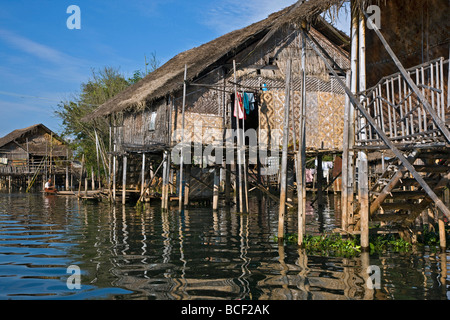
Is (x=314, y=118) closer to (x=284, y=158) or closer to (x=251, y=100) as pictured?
(x=251, y=100)

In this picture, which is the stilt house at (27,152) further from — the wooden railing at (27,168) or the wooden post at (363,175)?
the wooden post at (363,175)

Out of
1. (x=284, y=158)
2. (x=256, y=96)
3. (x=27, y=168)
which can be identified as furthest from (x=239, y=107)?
(x=27, y=168)

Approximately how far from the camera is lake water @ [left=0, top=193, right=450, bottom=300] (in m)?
5.19

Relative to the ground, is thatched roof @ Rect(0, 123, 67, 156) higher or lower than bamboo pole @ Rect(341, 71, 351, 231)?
higher

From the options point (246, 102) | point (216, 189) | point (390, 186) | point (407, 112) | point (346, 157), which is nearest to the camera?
point (407, 112)

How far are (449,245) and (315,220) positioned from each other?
5.50 m

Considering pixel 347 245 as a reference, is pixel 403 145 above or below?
above

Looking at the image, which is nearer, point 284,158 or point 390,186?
point 390,186

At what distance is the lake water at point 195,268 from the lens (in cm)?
519

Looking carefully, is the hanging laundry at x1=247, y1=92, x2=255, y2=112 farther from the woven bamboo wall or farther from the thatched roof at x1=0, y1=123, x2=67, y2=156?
the thatched roof at x1=0, y1=123, x2=67, y2=156

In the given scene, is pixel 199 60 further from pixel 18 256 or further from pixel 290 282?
pixel 290 282

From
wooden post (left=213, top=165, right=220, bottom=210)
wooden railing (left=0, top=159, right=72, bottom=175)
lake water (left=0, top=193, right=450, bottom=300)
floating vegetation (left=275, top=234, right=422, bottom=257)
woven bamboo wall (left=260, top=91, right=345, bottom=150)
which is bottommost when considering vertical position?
lake water (left=0, top=193, right=450, bottom=300)

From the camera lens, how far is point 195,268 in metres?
6.45

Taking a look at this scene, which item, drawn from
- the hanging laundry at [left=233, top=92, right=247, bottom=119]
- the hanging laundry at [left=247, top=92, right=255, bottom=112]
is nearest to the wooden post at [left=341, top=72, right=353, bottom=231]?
the hanging laundry at [left=233, top=92, right=247, bottom=119]
